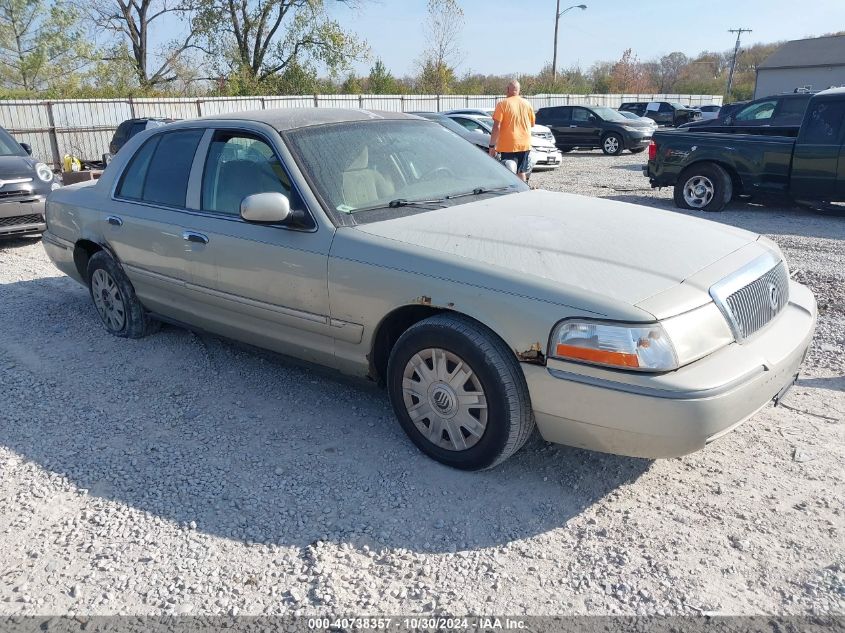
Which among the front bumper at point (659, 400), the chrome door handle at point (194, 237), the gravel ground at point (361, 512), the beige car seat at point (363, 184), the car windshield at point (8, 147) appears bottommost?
the gravel ground at point (361, 512)

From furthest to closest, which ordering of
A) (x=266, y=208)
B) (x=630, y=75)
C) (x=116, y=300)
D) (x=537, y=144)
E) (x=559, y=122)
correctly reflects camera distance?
1. (x=630, y=75)
2. (x=559, y=122)
3. (x=537, y=144)
4. (x=116, y=300)
5. (x=266, y=208)

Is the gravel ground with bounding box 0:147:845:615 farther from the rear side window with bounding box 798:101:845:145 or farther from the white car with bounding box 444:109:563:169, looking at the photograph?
the white car with bounding box 444:109:563:169

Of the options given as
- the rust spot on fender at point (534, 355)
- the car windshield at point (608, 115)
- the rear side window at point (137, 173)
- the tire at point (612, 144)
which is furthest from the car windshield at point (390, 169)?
the car windshield at point (608, 115)

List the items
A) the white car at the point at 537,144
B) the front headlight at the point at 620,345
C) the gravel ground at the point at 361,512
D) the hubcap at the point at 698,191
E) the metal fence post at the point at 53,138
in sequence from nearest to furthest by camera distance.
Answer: the gravel ground at the point at 361,512
the front headlight at the point at 620,345
the hubcap at the point at 698,191
the white car at the point at 537,144
the metal fence post at the point at 53,138

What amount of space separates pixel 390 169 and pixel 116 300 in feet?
8.59

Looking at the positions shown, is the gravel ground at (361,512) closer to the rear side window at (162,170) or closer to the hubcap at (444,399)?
the hubcap at (444,399)

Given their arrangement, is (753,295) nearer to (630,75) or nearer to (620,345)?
(620,345)

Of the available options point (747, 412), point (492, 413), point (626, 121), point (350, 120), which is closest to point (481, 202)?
point (350, 120)

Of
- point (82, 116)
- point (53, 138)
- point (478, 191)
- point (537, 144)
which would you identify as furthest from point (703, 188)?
point (82, 116)

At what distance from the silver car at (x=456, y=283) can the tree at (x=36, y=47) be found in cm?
3557

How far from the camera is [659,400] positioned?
266cm

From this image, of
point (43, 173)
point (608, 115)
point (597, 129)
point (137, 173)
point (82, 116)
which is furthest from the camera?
point (608, 115)

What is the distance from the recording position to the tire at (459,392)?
3.01 meters

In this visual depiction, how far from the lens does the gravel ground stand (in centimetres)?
257
